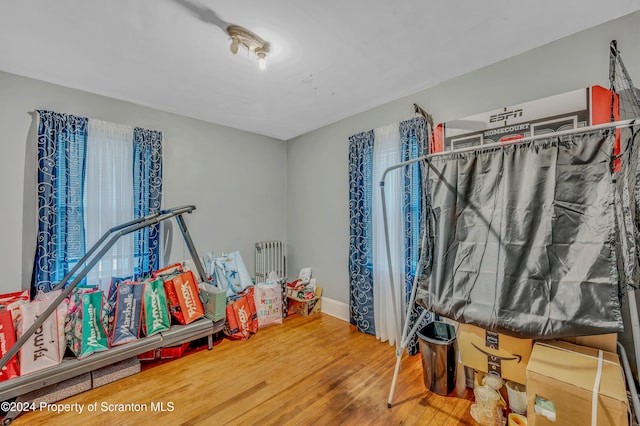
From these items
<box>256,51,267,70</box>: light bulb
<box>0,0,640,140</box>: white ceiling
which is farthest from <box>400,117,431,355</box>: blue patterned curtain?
<box>256,51,267,70</box>: light bulb

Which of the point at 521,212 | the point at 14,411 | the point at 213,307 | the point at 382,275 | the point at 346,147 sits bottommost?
the point at 14,411

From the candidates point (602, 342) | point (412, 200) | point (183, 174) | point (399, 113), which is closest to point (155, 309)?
point (183, 174)

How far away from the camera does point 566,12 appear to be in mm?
1601

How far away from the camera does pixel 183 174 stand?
124 inches

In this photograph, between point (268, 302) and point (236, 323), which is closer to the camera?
point (236, 323)

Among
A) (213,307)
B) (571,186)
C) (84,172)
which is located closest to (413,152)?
(571,186)

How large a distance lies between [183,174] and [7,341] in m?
1.96

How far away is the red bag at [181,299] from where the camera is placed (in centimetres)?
252

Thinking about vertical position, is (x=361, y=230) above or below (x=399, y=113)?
below

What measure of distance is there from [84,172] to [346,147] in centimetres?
270

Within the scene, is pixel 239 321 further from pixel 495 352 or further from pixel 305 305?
pixel 495 352

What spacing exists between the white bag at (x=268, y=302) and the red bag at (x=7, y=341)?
1.87 m

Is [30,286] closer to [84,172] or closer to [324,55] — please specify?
[84,172]

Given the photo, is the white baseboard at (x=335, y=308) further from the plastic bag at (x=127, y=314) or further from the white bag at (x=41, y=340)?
the white bag at (x=41, y=340)
